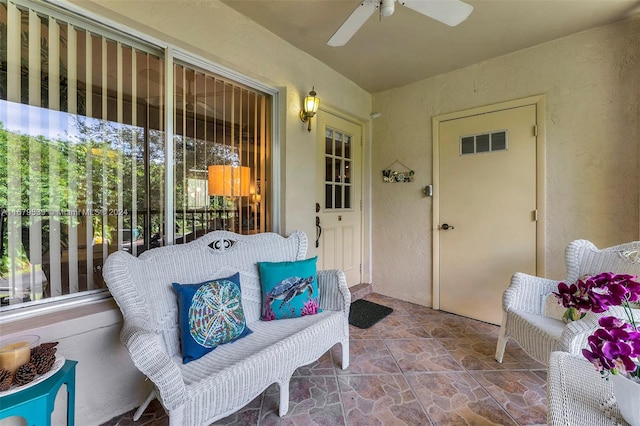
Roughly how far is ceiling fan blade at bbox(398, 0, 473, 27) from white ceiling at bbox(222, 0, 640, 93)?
510 mm

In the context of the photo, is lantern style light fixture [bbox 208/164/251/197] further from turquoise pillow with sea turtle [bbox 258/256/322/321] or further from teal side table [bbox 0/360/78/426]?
teal side table [bbox 0/360/78/426]

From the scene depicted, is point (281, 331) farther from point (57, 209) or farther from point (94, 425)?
point (57, 209)

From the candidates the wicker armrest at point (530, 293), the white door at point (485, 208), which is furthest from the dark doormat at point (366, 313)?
the wicker armrest at point (530, 293)

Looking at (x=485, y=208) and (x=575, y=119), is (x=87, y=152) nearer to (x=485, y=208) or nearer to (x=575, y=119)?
(x=485, y=208)

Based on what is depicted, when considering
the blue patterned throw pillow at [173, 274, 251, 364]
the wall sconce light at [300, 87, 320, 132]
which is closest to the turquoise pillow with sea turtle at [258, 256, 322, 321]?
the blue patterned throw pillow at [173, 274, 251, 364]

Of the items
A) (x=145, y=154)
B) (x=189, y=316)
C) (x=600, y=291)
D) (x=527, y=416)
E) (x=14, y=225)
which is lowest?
(x=527, y=416)

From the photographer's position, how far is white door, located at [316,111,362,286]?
9.89 ft

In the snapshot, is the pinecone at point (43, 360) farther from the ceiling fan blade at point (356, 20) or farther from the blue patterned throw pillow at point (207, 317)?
the ceiling fan blade at point (356, 20)

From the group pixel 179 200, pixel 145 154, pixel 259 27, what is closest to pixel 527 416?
pixel 179 200

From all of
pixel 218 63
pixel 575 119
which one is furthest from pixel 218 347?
pixel 575 119

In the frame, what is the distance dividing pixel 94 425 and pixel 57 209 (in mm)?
1147

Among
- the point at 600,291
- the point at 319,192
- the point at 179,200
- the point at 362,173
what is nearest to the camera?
the point at 600,291

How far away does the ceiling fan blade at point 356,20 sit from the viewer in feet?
4.97

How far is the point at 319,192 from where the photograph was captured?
9.89ft
